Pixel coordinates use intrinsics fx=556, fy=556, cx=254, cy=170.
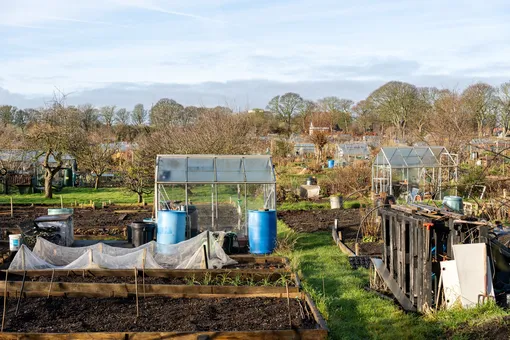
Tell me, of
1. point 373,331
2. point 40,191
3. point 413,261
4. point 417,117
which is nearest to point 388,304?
point 413,261

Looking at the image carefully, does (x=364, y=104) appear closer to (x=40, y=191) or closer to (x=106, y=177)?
(x=106, y=177)

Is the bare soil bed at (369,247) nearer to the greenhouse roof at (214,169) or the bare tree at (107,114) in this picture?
the greenhouse roof at (214,169)

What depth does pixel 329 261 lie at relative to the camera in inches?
438

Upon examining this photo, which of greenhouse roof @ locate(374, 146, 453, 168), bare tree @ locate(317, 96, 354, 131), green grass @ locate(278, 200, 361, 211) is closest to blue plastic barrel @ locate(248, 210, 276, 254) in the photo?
green grass @ locate(278, 200, 361, 211)

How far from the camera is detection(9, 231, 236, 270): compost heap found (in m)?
9.41

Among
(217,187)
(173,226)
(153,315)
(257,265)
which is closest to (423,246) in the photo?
(153,315)

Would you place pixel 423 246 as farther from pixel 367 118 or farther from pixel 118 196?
pixel 367 118

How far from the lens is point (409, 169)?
22.8 metres

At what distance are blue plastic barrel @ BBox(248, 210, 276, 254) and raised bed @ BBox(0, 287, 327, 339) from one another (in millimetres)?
4779

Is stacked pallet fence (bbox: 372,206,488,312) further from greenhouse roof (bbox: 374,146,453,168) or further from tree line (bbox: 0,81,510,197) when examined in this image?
greenhouse roof (bbox: 374,146,453,168)

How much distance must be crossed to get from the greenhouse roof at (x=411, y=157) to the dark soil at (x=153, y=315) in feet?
52.7

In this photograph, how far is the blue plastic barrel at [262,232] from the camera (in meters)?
12.4

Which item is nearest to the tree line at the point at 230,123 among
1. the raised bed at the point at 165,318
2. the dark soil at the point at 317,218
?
the dark soil at the point at 317,218

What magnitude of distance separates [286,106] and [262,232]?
52.4 m
